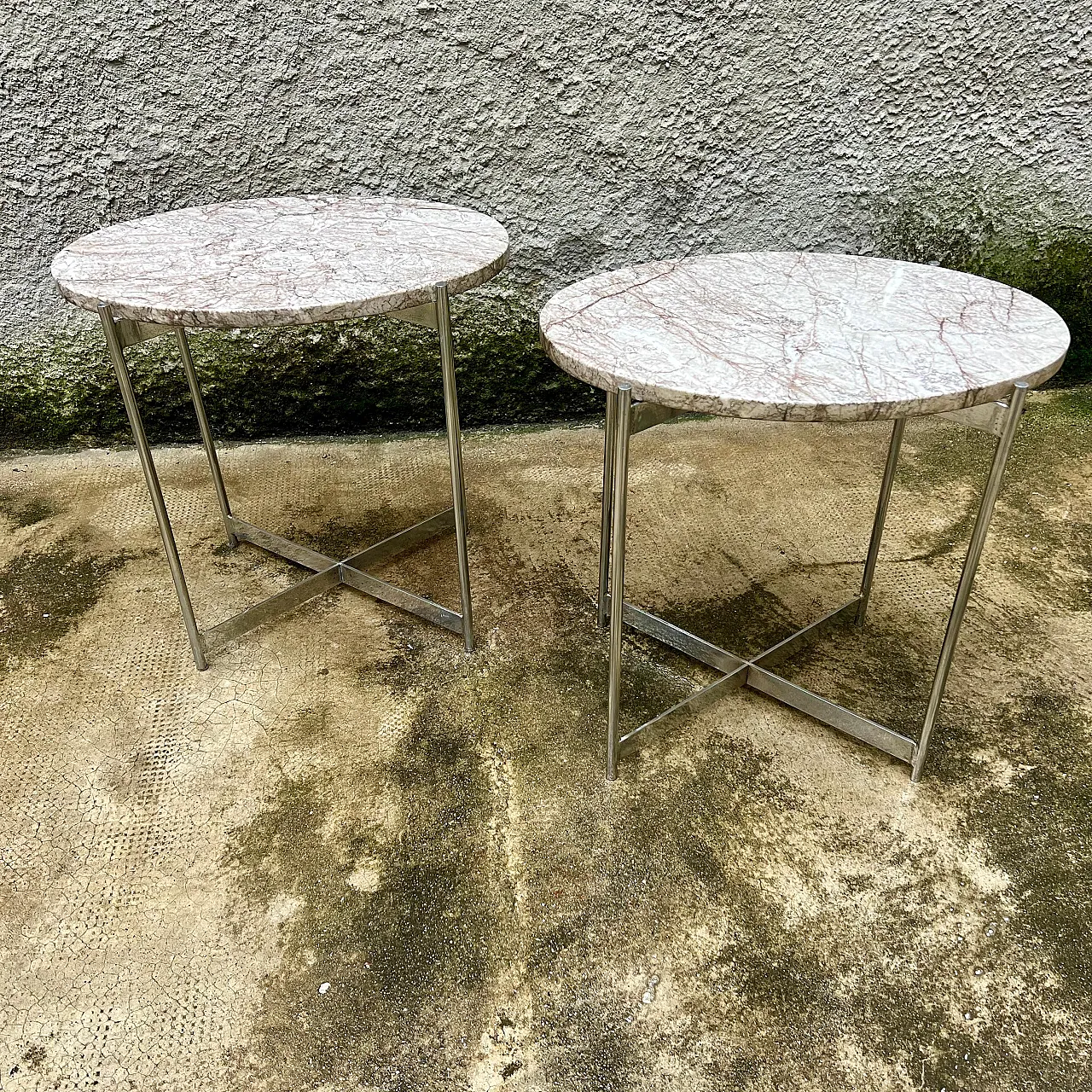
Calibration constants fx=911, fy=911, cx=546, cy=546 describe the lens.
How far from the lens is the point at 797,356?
5.30ft

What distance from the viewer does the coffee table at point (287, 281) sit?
182 centimetres

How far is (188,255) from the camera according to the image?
2102mm

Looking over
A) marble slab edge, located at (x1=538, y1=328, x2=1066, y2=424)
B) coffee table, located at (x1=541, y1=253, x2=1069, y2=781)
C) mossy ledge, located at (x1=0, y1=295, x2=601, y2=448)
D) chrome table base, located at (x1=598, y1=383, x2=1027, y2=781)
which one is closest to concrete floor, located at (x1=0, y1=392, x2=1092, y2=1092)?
chrome table base, located at (x1=598, y1=383, x2=1027, y2=781)

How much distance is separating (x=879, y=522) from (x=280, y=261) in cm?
159

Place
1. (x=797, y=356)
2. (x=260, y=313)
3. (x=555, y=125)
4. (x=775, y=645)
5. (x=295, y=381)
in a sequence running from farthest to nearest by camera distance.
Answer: (x=295, y=381), (x=555, y=125), (x=775, y=645), (x=260, y=313), (x=797, y=356)

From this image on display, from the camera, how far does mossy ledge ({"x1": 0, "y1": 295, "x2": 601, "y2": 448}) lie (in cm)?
326

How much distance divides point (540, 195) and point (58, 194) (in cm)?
160

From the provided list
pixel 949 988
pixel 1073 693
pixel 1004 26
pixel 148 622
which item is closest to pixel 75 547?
pixel 148 622

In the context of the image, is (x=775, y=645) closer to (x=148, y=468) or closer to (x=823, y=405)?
(x=823, y=405)

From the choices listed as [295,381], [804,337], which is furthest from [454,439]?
[295,381]

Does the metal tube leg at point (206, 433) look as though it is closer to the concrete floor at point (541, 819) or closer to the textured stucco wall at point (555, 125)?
the concrete floor at point (541, 819)

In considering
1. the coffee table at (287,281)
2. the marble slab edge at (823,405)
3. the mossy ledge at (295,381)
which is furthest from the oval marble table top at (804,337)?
the mossy ledge at (295,381)

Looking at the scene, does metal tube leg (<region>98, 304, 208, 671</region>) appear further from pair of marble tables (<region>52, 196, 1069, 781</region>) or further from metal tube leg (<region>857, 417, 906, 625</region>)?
metal tube leg (<region>857, 417, 906, 625</region>)

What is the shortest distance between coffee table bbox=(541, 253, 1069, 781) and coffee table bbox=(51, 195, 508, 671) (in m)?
0.32
